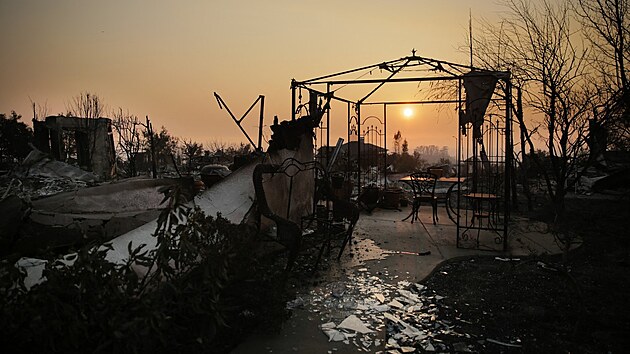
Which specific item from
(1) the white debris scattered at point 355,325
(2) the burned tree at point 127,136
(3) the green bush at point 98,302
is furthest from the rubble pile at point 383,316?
(2) the burned tree at point 127,136

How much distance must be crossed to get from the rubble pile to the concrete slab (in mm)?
52

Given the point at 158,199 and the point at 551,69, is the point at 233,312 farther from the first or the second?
the point at 551,69

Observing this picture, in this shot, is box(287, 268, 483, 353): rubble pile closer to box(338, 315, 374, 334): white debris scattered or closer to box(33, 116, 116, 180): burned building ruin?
box(338, 315, 374, 334): white debris scattered

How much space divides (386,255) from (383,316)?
→ 236 centimetres

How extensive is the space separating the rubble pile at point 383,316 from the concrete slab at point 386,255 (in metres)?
0.05

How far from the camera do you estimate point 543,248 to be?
675cm

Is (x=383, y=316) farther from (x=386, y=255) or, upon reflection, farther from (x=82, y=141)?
(x=82, y=141)

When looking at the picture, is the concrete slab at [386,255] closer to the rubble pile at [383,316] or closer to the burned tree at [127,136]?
the rubble pile at [383,316]

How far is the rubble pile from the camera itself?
3.49 metres

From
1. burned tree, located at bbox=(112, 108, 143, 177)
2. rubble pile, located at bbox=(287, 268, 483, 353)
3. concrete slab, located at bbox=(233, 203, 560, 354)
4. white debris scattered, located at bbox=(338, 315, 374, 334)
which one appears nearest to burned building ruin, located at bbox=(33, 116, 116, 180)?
burned tree, located at bbox=(112, 108, 143, 177)

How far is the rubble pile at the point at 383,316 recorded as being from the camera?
11.5 ft

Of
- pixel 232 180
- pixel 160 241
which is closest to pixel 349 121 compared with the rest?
Result: pixel 232 180

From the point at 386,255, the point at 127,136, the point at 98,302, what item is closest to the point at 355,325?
the point at 98,302

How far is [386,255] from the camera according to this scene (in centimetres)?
635
